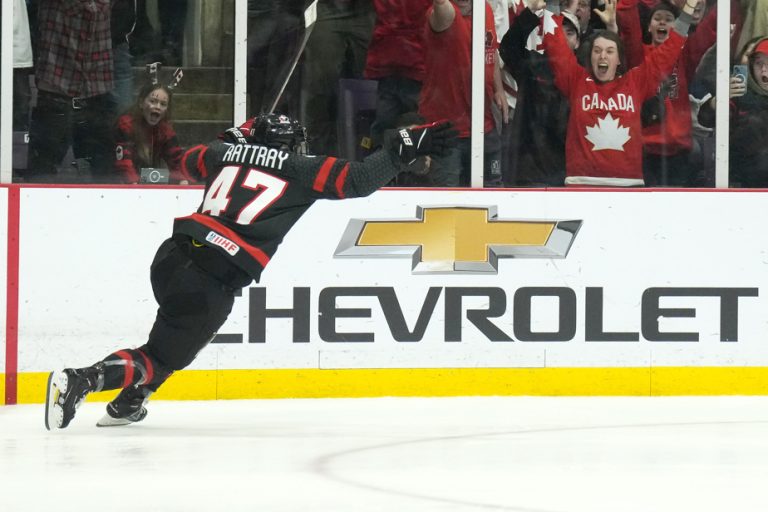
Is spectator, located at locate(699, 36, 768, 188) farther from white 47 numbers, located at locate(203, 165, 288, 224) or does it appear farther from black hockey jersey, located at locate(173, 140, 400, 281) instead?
white 47 numbers, located at locate(203, 165, 288, 224)

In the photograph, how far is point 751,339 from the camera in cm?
661

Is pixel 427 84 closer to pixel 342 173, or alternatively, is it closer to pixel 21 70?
pixel 342 173

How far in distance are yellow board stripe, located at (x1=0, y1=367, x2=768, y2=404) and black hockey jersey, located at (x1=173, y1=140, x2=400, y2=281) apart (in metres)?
1.12

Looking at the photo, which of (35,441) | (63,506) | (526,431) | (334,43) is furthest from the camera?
(334,43)

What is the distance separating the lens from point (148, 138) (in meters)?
6.58

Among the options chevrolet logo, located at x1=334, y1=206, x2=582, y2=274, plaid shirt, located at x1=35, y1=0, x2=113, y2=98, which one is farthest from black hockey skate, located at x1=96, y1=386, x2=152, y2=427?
plaid shirt, located at x1=35, y1=0, x2=113, y2=98

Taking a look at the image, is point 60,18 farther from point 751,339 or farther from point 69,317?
point 751,339

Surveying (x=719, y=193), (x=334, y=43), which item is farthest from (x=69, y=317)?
(x=719, y=193)

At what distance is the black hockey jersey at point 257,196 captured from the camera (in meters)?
5.30

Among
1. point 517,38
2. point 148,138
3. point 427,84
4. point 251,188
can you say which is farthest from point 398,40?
point 251,188

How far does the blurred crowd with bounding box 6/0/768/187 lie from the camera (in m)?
6.48

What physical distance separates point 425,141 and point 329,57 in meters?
1.87

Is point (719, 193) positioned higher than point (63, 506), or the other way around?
point (719, 193)

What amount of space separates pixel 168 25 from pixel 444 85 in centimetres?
135
